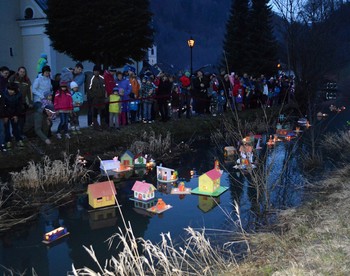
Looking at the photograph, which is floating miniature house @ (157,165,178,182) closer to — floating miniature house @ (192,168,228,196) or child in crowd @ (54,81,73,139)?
floating miniature house @ (192,168,228,196)

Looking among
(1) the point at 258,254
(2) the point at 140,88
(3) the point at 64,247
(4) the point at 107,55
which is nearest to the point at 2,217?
(3) the point at 64,247

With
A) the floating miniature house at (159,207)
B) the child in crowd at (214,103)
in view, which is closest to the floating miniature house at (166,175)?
the floating miniature house at (159,207)

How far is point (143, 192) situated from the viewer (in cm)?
732

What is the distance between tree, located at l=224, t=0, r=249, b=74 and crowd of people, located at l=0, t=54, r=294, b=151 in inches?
393

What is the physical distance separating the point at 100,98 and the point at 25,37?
40.0 feet

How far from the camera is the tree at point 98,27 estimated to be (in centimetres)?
1645

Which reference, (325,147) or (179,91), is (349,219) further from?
(179,91)

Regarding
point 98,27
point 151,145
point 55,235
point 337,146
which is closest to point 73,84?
point 151,145

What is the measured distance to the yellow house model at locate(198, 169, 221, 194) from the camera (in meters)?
7.88

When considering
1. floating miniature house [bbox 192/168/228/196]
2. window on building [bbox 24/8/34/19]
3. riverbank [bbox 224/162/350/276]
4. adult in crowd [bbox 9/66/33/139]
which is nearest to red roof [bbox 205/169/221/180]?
floating miniature house [bbox 192/168/228/196]

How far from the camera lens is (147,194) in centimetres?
734

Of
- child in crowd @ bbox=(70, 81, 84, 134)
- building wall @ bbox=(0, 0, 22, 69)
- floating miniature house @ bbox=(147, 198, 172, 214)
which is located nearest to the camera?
floating miniature house @ bbox=(147, 198, 172, 214)

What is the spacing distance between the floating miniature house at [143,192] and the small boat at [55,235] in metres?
1.74

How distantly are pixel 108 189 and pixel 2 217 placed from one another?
6.09ft
